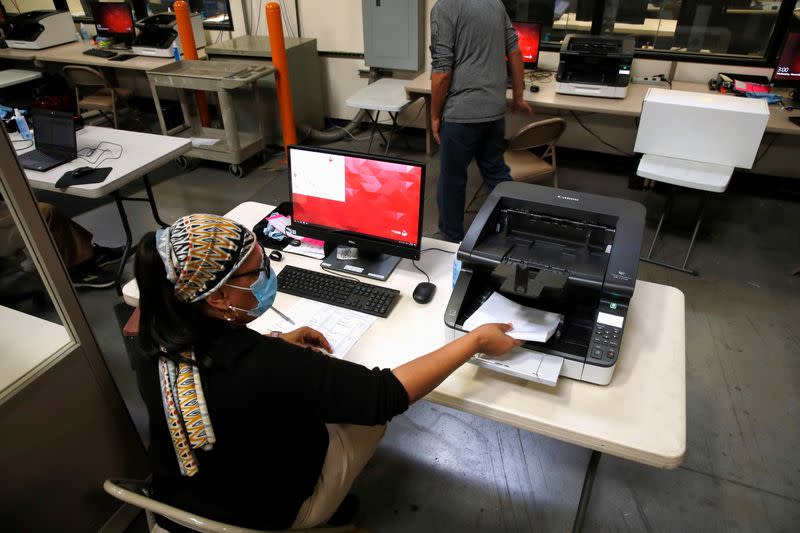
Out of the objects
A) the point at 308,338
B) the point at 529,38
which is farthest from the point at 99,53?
the point at 308,338

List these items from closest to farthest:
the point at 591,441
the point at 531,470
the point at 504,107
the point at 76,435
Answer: the point at 591,441 → the point at 76,435 → the point at 531,470 → the point at 504,107

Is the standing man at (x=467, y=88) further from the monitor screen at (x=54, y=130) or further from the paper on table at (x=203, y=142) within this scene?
the paper on table at (x=203, y=142)

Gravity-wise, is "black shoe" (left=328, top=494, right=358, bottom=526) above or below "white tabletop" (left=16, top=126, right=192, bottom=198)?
below

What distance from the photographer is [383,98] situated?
3852 millimetres

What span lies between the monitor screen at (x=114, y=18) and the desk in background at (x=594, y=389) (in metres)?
4.28

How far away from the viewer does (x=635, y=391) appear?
120cm

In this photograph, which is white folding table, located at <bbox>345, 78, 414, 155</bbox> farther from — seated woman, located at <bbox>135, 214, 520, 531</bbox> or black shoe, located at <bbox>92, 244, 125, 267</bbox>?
seated woman, located at <bbox>135, 214, 520, 531</bbox>

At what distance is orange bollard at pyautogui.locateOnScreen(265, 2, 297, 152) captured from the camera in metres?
3.68

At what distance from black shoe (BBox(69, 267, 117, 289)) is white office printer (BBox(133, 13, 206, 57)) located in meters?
2.44

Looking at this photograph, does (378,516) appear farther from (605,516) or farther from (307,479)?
(605,516)

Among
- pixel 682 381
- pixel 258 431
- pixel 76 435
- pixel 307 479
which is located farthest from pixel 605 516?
pixel 76 435

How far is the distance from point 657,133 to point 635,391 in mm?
2010

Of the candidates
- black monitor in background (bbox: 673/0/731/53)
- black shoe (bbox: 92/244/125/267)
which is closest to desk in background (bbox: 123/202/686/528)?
black shoe (bbox: 92/244/125/267)

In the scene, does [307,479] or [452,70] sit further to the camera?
[452,70]
